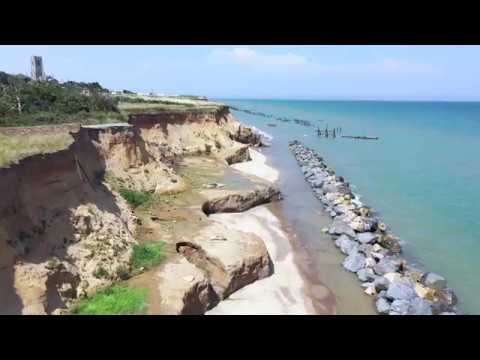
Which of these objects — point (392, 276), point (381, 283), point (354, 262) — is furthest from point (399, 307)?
point (354, 262)

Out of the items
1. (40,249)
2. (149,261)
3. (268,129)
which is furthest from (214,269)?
(268,129)

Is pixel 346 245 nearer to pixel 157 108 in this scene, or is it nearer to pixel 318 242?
pixel 318 242

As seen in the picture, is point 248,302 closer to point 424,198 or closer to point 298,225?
point 298,225

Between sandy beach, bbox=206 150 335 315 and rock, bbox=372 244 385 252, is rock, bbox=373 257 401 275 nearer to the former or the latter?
rock, bbox=372 244 385 252

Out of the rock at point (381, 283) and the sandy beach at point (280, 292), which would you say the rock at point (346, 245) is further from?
the rock at point (381, 283)

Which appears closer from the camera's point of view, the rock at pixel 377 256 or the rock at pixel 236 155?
the rock at pixel 377 256

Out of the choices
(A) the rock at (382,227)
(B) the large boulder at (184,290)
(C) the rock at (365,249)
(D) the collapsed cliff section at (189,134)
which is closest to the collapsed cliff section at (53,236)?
(B) the large boulder at (184,290)
